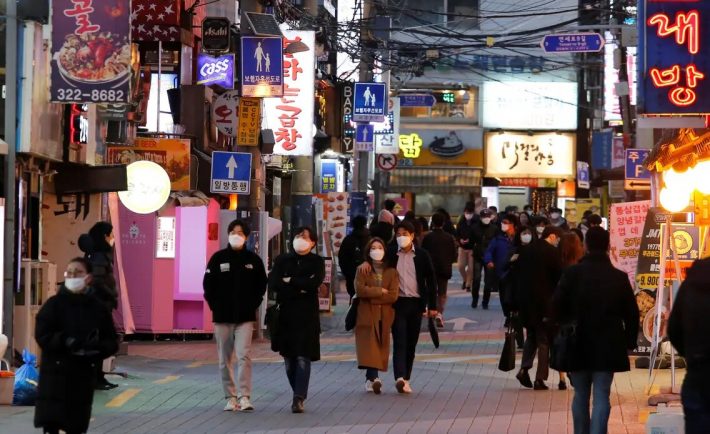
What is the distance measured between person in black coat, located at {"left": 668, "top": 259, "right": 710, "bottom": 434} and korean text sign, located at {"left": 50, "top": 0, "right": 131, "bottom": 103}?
970 cm

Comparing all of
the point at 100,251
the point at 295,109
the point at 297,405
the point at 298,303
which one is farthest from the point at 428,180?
the point at 297,405

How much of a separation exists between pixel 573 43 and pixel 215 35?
7474 mm

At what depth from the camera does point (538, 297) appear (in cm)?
1697

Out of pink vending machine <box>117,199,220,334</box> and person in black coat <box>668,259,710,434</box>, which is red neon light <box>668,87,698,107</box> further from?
pink vending machine <box>117,199,220,334</box>

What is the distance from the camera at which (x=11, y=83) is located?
55.7ft

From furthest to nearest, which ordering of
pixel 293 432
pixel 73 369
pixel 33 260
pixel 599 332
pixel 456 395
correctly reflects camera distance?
pixel 33 260
pixel 456 395
pixel 293 432
pixel 599 332
pixel 73 369

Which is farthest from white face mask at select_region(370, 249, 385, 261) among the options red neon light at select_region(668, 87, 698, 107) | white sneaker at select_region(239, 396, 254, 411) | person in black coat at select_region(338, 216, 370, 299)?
person in black coat at select_region(338, 216, 370, 299)

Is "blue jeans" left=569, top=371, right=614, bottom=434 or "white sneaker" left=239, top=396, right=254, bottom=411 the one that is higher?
"blue jeans" left=569, top=371, right=614, bottom=434

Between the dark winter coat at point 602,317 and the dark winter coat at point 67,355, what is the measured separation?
363cm

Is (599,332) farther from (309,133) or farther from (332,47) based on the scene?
(332,47)

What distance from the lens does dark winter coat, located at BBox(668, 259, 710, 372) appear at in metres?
8.66

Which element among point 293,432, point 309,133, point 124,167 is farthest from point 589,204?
point 293,432

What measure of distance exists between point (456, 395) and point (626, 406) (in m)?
2.07

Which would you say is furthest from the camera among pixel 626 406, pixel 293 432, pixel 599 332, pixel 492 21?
pixel 492 21
